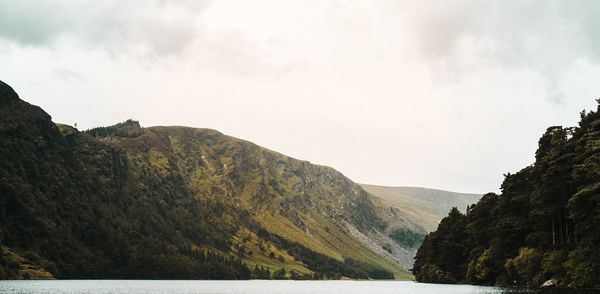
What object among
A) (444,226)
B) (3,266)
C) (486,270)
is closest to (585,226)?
(486,270)

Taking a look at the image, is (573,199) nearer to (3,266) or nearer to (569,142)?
(569,142)

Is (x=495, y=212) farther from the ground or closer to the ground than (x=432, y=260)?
farther from the ground

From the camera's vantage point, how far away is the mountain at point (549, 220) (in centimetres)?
7431

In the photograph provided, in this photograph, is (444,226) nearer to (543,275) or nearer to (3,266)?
(543,275)

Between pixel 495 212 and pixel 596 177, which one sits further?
pixel 495 212

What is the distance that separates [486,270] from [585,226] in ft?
145

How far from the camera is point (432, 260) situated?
175375 millimetres

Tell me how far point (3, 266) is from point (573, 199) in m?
183

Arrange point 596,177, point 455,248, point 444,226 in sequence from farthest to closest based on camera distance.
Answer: point 444,226 → point 455,248 → point 596,177

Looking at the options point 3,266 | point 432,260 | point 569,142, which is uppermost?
point 569,142

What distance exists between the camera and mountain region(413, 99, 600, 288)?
74.3 meters

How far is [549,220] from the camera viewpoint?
9550cm

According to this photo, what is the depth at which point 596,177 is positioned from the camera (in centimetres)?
7244

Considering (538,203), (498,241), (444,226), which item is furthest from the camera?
(444,226)
